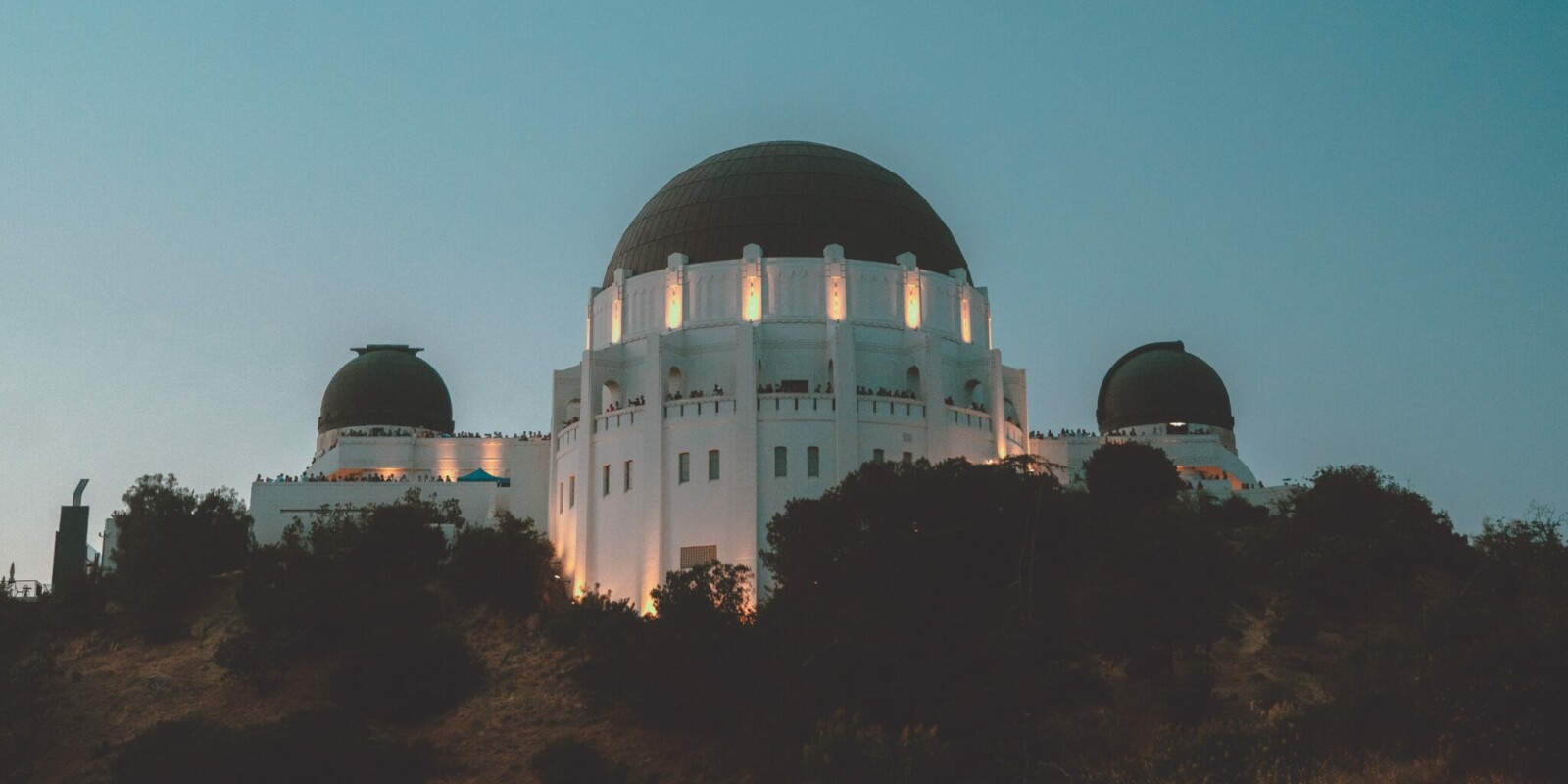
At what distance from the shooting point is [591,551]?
69062 millimetres

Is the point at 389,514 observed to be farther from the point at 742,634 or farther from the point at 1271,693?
the point at 1271,693

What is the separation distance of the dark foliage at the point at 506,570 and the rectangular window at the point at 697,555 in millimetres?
5485

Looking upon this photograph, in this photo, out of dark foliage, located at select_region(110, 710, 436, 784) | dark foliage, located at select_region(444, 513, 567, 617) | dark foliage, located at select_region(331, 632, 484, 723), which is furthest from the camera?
dark foliage, located at select_region(444, 513, 567, 617)

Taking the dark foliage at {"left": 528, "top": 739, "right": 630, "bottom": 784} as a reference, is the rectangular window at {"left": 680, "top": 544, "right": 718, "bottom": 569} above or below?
above

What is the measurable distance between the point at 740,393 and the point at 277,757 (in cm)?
2447

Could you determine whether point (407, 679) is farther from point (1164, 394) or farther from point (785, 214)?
point (1164, 394)

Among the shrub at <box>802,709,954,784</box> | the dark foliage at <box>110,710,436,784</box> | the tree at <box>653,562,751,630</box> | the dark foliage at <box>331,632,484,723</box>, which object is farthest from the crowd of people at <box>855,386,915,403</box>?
the shrub at <box>802,709,954,784</box>

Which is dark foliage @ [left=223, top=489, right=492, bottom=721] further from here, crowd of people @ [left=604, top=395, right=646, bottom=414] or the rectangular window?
crowd of people @ [left=604, top=395, right=646, bottom=414]

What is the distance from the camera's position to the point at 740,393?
221ft

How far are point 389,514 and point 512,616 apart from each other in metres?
8.29

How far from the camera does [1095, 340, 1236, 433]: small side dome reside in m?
86.9

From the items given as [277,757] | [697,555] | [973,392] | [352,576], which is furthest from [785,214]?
[277,757]

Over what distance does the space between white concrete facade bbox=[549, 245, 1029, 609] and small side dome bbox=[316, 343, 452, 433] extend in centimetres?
1398

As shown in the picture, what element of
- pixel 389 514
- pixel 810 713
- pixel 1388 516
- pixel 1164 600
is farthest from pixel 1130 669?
pixel 389 514
